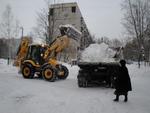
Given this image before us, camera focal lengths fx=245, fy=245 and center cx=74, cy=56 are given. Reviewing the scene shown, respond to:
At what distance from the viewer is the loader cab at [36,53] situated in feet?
59.3

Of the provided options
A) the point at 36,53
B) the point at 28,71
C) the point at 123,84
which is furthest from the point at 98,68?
the point at 28,71

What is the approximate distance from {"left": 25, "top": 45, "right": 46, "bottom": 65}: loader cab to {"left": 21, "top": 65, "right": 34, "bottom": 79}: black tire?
616 mm

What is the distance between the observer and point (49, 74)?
16.7 m

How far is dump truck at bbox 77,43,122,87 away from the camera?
44.3 feet

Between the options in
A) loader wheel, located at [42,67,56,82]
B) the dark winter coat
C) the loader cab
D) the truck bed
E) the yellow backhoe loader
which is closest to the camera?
the dark winter coat

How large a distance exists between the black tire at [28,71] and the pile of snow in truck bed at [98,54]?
479cm

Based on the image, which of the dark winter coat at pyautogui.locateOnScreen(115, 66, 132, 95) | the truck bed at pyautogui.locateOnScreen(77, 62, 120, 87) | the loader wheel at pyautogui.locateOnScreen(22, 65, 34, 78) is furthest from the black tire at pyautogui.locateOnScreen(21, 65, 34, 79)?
the dark winter coat at pyautogui.locateOnScreen(115, 66, 132, 95)

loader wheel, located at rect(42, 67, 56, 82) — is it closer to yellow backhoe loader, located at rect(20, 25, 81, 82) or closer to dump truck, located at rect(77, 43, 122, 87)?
yellow backhoe loader, located at rect(20, 25, 81, 82)

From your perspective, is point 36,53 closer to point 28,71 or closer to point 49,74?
point 28,71

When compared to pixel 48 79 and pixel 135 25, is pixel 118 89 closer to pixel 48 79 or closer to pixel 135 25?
pixel 48 79

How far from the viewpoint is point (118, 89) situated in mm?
9828

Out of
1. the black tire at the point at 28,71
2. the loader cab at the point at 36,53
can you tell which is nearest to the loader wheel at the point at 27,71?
the black tire at the point at 28,71

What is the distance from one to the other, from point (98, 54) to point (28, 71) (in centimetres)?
597

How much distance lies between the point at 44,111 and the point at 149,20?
3267 cm
